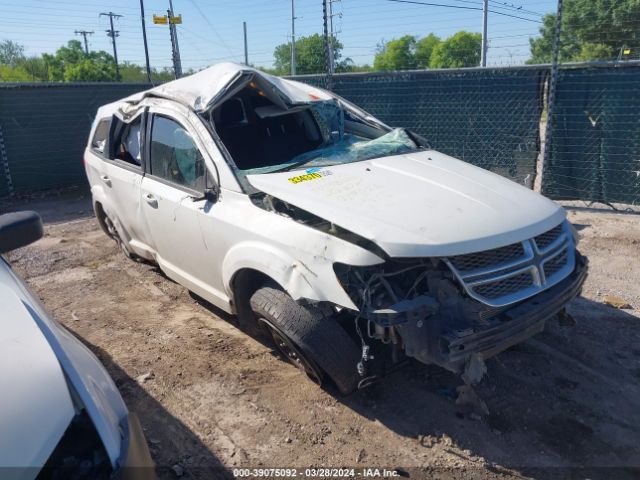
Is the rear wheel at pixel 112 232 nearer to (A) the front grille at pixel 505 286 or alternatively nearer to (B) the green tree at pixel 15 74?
(A) the front grille at pixel 505 286

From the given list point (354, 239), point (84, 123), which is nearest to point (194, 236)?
point (354, 239)

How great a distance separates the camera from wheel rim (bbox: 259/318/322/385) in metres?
3.13

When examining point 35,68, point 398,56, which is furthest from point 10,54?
point 398,56

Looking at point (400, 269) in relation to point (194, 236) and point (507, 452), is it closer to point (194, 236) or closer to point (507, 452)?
point (507, 452)

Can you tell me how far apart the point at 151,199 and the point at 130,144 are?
91cm

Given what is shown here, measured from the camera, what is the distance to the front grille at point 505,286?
2.86 metres

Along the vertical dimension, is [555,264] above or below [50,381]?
below

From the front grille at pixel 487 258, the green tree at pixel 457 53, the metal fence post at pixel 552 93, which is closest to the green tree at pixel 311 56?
the green tree at pixel 457 53

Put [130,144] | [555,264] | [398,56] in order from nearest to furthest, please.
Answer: [555,264], [130,144], [398,56]

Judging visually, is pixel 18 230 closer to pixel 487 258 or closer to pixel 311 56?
pixel 487 258

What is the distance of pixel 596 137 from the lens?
23.0 ft

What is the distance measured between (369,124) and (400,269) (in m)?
2.30

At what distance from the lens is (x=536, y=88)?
722 centimetres

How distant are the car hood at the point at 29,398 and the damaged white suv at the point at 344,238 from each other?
55.7 inches
